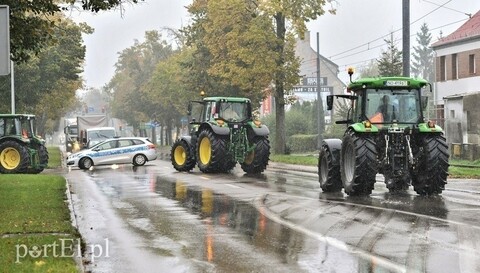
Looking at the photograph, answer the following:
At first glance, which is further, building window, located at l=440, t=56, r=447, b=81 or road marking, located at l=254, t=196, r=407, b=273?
building window, located at l=440, t=56, r=447, b=81

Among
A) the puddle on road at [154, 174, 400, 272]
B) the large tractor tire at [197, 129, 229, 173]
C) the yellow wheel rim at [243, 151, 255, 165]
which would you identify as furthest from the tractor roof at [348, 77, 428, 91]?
the yellow wheel rim at [243, 151, 255, 165]

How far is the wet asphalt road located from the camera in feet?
31.7

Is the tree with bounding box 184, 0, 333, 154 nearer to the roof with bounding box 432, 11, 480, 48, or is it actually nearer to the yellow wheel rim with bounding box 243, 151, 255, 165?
the roof with bounding box 432, 11, 480, 48

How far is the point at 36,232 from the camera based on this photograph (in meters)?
12.1

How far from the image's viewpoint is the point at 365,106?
19.1 metres

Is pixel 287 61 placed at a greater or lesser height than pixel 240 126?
greater

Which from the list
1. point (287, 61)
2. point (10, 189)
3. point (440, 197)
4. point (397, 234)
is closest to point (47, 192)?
point (10, 189)

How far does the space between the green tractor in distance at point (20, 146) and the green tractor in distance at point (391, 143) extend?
55.2 feet

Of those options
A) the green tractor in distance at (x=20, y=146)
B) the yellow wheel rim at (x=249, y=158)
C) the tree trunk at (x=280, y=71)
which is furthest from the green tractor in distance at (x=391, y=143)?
the tree trunk at (x=280, y=71)

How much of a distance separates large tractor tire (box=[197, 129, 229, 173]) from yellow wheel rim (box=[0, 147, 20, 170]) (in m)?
7.93

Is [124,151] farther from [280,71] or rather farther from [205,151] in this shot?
[280,71]

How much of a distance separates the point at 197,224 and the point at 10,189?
9021 millimetres

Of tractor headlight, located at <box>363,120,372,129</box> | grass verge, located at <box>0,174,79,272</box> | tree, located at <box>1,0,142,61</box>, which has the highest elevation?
tree, located at <box>1,0,142,61</box>

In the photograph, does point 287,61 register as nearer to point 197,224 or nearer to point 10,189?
point 10,189
